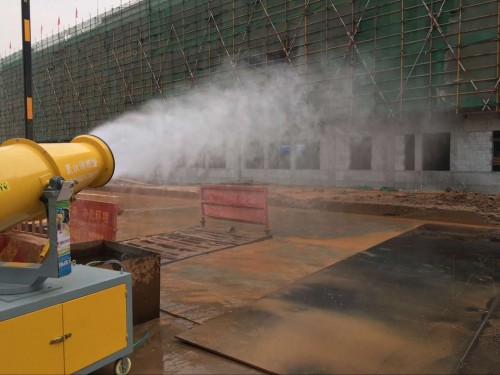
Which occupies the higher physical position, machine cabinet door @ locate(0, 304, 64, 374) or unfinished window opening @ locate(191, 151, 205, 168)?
unfinished window opening @ locate(191, 151, 205, 168)

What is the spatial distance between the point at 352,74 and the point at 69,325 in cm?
1647

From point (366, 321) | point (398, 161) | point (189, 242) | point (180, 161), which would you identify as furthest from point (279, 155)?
point (366, 321)

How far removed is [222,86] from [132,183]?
7161 millimetres

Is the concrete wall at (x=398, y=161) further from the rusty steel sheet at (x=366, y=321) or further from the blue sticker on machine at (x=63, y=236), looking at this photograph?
the blue sticker on machine at (x=63, y=236)

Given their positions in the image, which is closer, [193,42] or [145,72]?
[193,42]

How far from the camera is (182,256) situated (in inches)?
279

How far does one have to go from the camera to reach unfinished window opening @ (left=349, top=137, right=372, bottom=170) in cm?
1767

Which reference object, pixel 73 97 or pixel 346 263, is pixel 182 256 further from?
pixel 73 97

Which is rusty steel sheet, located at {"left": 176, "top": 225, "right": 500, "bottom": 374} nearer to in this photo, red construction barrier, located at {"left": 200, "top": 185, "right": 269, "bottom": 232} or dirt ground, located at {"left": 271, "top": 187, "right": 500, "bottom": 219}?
red construction barrier, located at {"left": 200, "top": 185, "right": 269, "bottom": 232}

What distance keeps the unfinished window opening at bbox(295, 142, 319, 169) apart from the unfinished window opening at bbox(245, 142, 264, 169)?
2041mm

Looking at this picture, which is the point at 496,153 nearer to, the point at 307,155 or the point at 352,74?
the point at 352,74

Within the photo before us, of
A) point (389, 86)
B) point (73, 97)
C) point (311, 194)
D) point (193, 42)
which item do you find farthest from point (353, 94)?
point (73, 97)

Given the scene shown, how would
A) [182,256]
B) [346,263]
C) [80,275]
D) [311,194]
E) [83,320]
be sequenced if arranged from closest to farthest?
[83,320] → [80,275] → [346,263] → [182,256] → [311,194]

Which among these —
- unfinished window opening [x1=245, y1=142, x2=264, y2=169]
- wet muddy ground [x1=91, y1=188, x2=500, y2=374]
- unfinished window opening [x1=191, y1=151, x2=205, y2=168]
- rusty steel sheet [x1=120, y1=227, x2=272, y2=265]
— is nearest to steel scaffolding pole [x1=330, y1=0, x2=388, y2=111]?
unfinished window opening [x1=245, y1=142, x2=264, y2=169]
